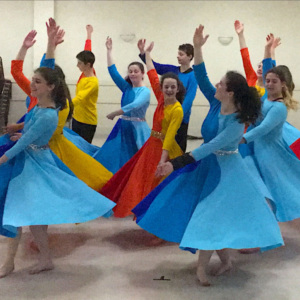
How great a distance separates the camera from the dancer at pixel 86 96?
182 inches

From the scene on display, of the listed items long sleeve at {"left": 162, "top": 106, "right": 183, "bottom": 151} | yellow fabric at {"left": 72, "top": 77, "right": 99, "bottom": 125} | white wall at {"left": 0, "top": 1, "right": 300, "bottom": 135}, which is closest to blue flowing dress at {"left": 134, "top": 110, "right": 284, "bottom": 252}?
long sleeve at {"left": 162, "top": 106, "right": 183, "bottom": 151}

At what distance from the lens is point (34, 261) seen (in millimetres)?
2930

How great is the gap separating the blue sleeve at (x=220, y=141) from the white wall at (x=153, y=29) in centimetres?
722

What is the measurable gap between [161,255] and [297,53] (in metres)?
7.95

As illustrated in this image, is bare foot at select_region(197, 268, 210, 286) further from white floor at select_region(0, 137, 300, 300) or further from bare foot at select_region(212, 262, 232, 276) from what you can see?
bare foot at select_region(212, 262, 232, 276)

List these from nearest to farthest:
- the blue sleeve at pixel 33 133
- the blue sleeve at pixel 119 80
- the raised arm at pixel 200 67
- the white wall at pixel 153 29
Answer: the blue sleeve at pixel 33 133
the raised arm at pixel 200 67
the blue sleeve at pixel 119 80
the white wall at pixel 153 29

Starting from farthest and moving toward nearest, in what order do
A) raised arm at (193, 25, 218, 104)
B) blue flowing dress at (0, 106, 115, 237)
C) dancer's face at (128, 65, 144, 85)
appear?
dancer's face at (128, 65, 144, 85)
raised arm at (193, 25, 218, 104)
blue flowing dress at (0, 106, 115, 237)

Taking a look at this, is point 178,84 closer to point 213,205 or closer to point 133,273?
point 213,205

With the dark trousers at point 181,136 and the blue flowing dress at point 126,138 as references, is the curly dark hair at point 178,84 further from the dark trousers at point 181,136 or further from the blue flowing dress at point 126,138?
the blue flowing dress at point 126,138

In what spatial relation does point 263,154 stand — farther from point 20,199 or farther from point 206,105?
point 206,105

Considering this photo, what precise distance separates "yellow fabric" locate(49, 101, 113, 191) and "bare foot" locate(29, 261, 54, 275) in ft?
2.48

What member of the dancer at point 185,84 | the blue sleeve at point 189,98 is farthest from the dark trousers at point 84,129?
the blue sleeve at point 189,98

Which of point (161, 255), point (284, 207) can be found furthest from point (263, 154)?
point (161, 255)

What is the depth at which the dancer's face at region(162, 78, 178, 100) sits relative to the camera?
333cm
